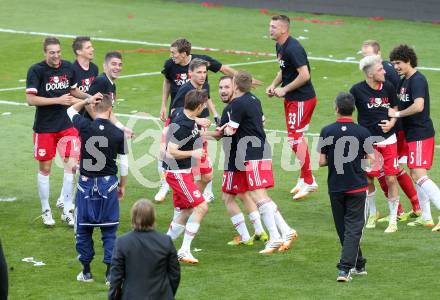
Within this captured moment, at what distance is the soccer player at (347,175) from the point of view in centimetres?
1173

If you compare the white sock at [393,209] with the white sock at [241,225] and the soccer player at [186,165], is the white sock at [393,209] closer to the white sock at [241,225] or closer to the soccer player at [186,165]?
the white sock at [241,225]

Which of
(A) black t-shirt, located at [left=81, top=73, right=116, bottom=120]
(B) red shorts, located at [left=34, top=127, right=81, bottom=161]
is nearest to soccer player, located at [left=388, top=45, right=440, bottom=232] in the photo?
(A) black t-shirt, located at [left=81, top=73, right=116, bottom=120]

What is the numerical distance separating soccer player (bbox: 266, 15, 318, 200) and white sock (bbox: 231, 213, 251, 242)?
7.85 ft

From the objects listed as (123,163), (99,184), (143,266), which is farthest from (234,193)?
(143,266)

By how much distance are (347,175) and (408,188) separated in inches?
118

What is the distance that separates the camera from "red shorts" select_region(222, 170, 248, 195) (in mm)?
13164

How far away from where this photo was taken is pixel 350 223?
38.7ft

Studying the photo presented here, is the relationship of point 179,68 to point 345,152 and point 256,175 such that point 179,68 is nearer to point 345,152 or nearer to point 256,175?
point 256,175

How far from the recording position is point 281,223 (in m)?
13.2

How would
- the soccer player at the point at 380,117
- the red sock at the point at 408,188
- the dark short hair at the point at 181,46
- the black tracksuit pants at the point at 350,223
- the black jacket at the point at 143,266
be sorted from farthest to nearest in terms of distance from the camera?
the dark short hair at the point at 181,46, the red sock at the point at 408,188, the soccer player at the point at 380,117, the black tracksuit pants at the point at 350,223, the black jacket at the point at 143,266

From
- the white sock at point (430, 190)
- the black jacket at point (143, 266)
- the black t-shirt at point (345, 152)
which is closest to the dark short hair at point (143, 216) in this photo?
the black jacket at point (143, 266)

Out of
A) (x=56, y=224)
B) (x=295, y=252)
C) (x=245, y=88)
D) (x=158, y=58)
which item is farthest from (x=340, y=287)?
(x=158, y=58)

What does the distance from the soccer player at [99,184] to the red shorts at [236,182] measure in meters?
1.72

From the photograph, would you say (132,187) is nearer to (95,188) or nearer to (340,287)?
(95,188)
